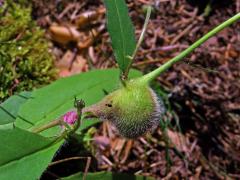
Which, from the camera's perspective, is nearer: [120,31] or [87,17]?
[120,31]

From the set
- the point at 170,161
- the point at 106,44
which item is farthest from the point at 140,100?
the point at 106,44

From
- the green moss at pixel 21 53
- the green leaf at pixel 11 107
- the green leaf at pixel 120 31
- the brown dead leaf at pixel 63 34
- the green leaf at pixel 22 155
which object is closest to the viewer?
the green leaf at pixel 22 155

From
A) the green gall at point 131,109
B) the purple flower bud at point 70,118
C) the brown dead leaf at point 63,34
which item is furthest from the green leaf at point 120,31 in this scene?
the brown dead leaf at point 63,34

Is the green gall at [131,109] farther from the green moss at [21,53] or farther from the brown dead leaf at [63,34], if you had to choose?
the brown dead leaf at [63,34]

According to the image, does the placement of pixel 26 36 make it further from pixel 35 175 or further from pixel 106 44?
pixel 35 175

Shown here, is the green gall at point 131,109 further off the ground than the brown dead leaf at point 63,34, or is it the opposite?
the brown dead leaf at point 63,34

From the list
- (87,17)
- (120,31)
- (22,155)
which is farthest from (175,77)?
(22,155)

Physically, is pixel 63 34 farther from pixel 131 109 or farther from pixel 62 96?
pixel 131 109
